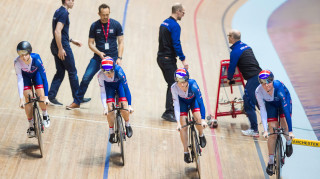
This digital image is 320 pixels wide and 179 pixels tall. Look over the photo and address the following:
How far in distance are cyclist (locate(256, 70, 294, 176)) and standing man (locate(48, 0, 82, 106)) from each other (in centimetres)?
291

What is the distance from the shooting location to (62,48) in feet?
22.2

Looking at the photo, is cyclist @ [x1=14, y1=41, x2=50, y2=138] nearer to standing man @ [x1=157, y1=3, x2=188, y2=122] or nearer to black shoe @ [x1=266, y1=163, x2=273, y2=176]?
standing man @ [x1=157, y1=3, x2=188, y2=122]

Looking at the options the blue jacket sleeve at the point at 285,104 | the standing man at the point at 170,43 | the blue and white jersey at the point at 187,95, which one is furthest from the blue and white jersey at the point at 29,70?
the blue jacket sleeve at the point at 285,104

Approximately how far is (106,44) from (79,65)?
73.2 inches

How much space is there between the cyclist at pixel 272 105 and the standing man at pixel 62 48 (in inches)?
114

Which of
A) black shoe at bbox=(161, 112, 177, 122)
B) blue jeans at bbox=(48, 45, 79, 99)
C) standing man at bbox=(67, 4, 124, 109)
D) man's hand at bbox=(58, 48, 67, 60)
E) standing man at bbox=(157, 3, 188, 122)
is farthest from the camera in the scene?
black shoe at bbox=(161, 112, 177, 122)

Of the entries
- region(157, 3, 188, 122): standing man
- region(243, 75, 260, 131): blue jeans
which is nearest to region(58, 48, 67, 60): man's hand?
region(157, 3, 188, 122): standing man

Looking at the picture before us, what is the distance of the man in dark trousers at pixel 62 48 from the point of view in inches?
261

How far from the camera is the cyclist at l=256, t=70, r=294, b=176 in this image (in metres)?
5.24

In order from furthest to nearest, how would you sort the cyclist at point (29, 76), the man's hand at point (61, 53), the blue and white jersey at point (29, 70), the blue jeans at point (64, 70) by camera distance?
the blue jeans at point (64, 70) → the man's hand at point (61, 53) → the blue and white jersey at point (29, 70) → the cyclist at point (29, 76)

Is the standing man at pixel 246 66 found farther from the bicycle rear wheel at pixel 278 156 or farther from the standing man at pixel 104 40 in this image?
the standing man at pixel 104 40

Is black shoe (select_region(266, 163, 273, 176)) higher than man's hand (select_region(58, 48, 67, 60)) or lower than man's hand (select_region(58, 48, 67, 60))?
lower

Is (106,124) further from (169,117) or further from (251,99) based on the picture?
(251,99)

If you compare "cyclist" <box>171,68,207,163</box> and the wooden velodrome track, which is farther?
the wooden velodrome track
